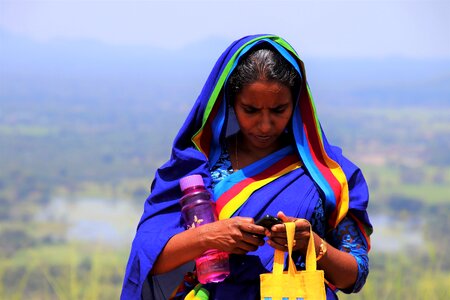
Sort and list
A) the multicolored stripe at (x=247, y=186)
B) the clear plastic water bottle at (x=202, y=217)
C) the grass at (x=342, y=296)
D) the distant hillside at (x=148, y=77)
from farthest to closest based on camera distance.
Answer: the distant hillside at (x=148, y=77) → the grass at (x=342, y=296) → the multicolored stripe at (x=247, y=186) → the clear plastic water bottle at (x=202, y=217)

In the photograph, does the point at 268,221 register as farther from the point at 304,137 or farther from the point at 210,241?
the point at 304,137

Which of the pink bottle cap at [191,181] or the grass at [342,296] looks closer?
the pink bottle cap at [191,181]

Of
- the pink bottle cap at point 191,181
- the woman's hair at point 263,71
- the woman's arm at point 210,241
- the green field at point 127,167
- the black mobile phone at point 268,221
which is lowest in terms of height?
the green field at point 127,167

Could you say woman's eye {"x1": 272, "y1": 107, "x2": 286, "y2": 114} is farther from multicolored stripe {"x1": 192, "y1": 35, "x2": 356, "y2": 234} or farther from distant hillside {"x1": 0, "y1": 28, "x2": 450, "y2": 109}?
distant hillside {"x1": 0, "y1": 28, "x2": 450, "y2": 109}

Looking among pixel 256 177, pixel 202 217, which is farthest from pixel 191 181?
pixel 256 177

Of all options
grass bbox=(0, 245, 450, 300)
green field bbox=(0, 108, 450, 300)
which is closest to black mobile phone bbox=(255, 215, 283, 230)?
grass bbox=(0, 245, 450, 300)

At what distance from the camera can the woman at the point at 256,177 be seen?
7.50 ft

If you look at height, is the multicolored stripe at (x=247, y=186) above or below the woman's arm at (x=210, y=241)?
above

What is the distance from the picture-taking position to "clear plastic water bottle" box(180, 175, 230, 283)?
7.32 feet

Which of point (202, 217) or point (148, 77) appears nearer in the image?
point (202, 217)

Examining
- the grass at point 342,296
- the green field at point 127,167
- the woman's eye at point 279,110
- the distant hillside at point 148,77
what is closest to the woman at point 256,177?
the woman's eye at point 279,110

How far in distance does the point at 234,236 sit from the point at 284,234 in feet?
0.42

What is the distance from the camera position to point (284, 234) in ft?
6.95

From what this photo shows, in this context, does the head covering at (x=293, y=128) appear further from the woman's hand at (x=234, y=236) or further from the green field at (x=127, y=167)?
the green field at (x=127, y=167)
